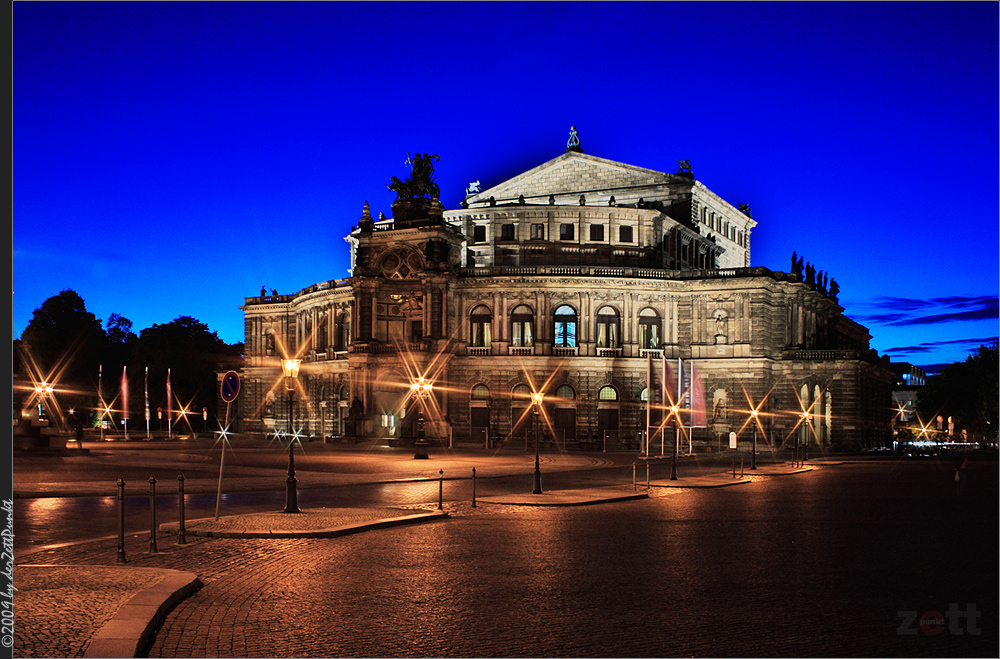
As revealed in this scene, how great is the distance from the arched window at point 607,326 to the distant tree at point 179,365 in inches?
2006

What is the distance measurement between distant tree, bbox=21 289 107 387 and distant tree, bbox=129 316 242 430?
4713 mm

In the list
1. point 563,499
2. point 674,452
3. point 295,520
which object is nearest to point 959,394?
point 674,452

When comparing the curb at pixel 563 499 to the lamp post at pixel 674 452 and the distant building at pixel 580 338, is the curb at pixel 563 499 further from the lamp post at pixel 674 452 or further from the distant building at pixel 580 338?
the distant building at pixel 580 338

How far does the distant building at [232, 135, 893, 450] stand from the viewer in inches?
3243

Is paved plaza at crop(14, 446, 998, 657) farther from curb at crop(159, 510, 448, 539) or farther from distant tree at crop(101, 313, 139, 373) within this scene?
distant tree at crop(101, 313, 139, 373)

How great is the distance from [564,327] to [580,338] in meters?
2.46

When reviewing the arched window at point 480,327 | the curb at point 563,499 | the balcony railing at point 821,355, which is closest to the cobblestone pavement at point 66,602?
the curb at point 563,499

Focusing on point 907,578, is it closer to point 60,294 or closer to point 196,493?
point 196,493

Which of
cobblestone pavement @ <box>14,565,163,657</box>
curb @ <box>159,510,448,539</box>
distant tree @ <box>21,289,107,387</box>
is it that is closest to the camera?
cobblestone pavement @ <box>14,565,163,657</box>

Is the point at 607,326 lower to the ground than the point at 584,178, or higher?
lower

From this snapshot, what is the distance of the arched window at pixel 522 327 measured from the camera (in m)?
85.6

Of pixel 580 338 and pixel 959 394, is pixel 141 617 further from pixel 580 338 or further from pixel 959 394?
pixel 959 394

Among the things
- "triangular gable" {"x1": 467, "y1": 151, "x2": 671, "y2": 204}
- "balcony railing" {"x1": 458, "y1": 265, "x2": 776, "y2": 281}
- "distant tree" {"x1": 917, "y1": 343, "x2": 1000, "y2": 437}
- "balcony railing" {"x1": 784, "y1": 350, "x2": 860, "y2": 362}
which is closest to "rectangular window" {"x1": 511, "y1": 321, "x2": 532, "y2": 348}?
"balcony railing" {"x1": 458, "y1": 265, "x2": 776, "y2": 281}

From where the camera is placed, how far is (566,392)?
84.6m
